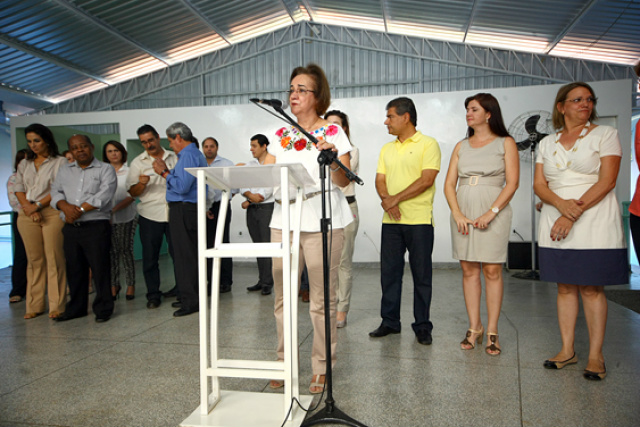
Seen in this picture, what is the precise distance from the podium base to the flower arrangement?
119 cm

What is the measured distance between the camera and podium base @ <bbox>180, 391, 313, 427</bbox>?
75.1 inches

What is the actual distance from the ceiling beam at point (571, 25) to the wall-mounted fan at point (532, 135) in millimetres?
3818

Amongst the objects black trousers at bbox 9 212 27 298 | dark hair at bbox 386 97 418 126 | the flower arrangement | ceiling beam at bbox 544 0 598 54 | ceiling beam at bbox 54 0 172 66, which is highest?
ceiling beam at bbox 54 0 172 66

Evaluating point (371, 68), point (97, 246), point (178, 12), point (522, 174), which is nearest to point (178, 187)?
point (97, 246)

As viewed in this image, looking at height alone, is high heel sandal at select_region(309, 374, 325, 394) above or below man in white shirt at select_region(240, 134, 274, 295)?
below

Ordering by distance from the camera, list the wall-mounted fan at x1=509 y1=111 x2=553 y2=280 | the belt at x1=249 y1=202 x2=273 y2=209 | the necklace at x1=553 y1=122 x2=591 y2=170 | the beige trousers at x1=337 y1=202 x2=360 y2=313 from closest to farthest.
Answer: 1. the necklace at x1=553 y1=122 x2=591 y2=170
2. the beige trousers at x1=337 y1=202 x2=360 y2=313
3. the belt at x1=249 y1=202 x2=273 y2=209
4. the wall-mounted fan at x1=509 y1=111 x2=553 y2=280

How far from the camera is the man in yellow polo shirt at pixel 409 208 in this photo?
10.0 ft

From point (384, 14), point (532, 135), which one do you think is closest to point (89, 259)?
point (532, 135)

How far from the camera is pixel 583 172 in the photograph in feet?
8.07

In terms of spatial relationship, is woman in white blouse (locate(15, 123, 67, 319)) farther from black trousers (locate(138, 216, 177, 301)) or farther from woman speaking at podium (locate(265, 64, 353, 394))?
woman speaking at podium (locate(265, 64, 353, 394))

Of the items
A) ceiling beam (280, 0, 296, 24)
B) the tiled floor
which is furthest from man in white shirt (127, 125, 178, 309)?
ceiling beam (280, 0, 296, 24)

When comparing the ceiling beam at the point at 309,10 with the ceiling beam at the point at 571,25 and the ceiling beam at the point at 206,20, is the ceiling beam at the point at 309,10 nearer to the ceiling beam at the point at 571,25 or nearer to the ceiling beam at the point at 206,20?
the ceiling beam at the point at 206,20

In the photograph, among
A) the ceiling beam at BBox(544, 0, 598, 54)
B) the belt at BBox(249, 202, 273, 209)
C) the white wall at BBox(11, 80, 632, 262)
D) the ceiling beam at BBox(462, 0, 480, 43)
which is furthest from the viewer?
the ceiling beam at BBox(462, 0, 480, 43)

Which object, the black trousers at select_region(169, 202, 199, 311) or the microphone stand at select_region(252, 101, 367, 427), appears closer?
the microphone stand at select_region(252, 101, 367, 427)
